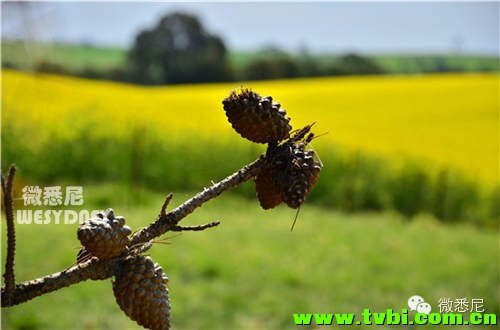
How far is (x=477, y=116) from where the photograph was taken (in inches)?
664

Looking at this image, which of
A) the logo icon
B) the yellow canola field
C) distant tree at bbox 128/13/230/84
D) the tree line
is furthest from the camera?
the tree line

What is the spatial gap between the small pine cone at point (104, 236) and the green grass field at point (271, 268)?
4077 mm

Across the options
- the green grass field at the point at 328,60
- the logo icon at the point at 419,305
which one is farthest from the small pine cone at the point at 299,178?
the green grass field at the point at 328,60

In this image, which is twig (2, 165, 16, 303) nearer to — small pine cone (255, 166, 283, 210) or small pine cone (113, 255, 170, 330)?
small pine cone (113, 255, 170, 330)

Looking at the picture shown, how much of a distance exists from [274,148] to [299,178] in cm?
3

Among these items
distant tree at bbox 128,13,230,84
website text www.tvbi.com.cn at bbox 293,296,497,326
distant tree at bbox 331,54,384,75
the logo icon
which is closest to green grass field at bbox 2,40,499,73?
distant tree at bbox 331,54,384,75

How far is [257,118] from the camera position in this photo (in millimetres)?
590

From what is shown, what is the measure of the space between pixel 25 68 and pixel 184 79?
9770 mm

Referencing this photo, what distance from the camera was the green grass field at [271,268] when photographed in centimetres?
500

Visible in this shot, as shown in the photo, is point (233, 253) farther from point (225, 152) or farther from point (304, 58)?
point (304, 58)

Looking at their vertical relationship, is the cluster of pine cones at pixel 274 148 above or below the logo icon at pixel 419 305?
above

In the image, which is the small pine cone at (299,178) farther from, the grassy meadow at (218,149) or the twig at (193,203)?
the grassy meadow at (218,149)

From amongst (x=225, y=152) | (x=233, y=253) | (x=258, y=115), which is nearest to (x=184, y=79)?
(x=225, y=152)

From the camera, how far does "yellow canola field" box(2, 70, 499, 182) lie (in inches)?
467
